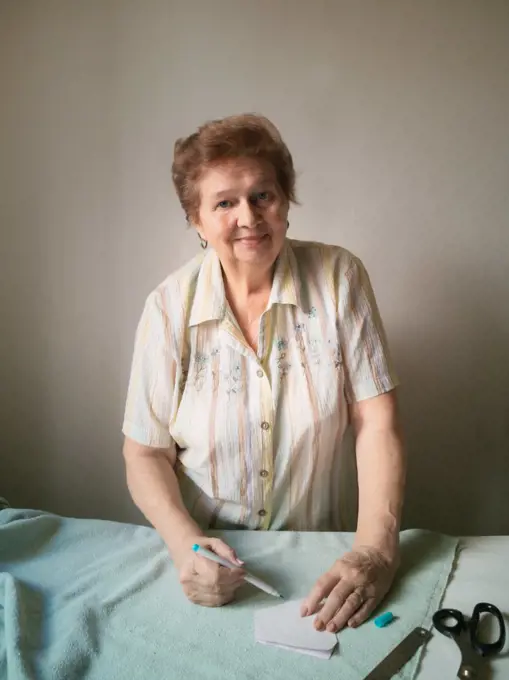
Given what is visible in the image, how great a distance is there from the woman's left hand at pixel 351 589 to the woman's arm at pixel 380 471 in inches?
1.4

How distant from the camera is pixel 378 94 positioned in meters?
1.48

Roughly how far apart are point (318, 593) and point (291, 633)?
0.28 ft

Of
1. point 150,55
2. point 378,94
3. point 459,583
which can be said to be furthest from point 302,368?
point 150,55

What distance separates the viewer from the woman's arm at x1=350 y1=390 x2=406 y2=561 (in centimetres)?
101

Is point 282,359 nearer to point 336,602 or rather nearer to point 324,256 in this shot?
point 324,256

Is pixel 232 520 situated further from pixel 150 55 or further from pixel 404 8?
pixel 404 8

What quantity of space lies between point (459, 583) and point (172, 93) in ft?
4.27

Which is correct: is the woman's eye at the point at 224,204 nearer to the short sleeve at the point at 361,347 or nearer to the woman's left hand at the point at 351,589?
the short sleeve at the point at 361,347

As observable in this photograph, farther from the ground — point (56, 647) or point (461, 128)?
point (461, 128)

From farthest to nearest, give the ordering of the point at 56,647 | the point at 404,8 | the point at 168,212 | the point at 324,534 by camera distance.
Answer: the point at 168,212 → the point at 404,8 → the point at 324,534 → the point at 56,647

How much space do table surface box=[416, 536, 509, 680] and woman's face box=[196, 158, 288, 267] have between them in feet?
2.13

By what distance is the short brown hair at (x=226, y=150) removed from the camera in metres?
1.13

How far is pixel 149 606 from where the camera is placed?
0.90m

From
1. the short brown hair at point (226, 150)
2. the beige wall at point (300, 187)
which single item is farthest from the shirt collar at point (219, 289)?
the beige wall at point (300, 187)
